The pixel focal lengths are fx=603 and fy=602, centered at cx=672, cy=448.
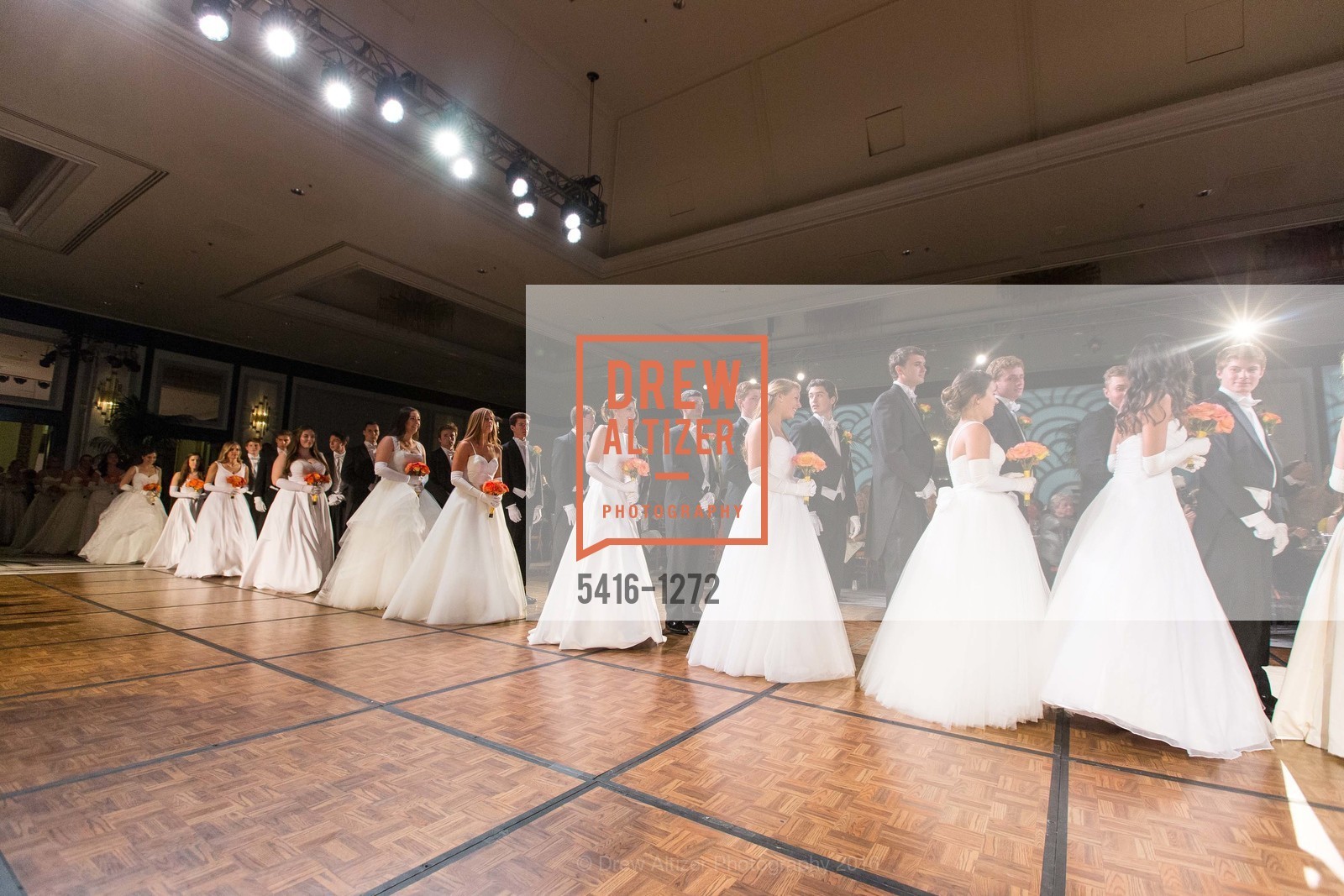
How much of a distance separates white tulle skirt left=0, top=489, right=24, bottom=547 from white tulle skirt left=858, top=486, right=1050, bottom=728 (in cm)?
1386

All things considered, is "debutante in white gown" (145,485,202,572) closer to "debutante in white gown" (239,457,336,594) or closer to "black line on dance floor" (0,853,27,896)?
"debutante in white gown" (239,457,336,594)

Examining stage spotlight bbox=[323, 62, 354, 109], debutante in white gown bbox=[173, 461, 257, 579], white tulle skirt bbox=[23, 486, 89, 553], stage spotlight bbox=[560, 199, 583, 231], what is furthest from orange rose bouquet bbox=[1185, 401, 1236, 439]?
white tulle skirt bbox=[23, 486, 89, 553]

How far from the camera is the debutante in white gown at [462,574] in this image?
15.9 ft

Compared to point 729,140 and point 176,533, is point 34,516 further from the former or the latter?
point 729,140

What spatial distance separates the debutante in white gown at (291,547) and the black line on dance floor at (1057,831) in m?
6.53

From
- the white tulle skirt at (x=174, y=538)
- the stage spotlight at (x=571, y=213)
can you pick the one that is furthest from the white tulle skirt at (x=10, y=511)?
the stage spotlight at (x=571, y=213)

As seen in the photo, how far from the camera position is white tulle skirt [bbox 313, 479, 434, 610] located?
552 centimetres

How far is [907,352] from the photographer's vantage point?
392cm

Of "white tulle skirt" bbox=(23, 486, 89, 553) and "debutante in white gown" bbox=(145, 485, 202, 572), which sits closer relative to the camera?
"debutante in white gown" bbox=(145, 485, 202, 572)

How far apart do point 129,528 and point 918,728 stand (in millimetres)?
10983

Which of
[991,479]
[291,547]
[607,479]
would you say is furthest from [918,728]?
[291,547]

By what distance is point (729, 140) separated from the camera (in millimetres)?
6254

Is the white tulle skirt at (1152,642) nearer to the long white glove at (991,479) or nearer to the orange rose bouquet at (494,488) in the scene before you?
the long white glove at (991,479)

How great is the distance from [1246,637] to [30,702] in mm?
5753
